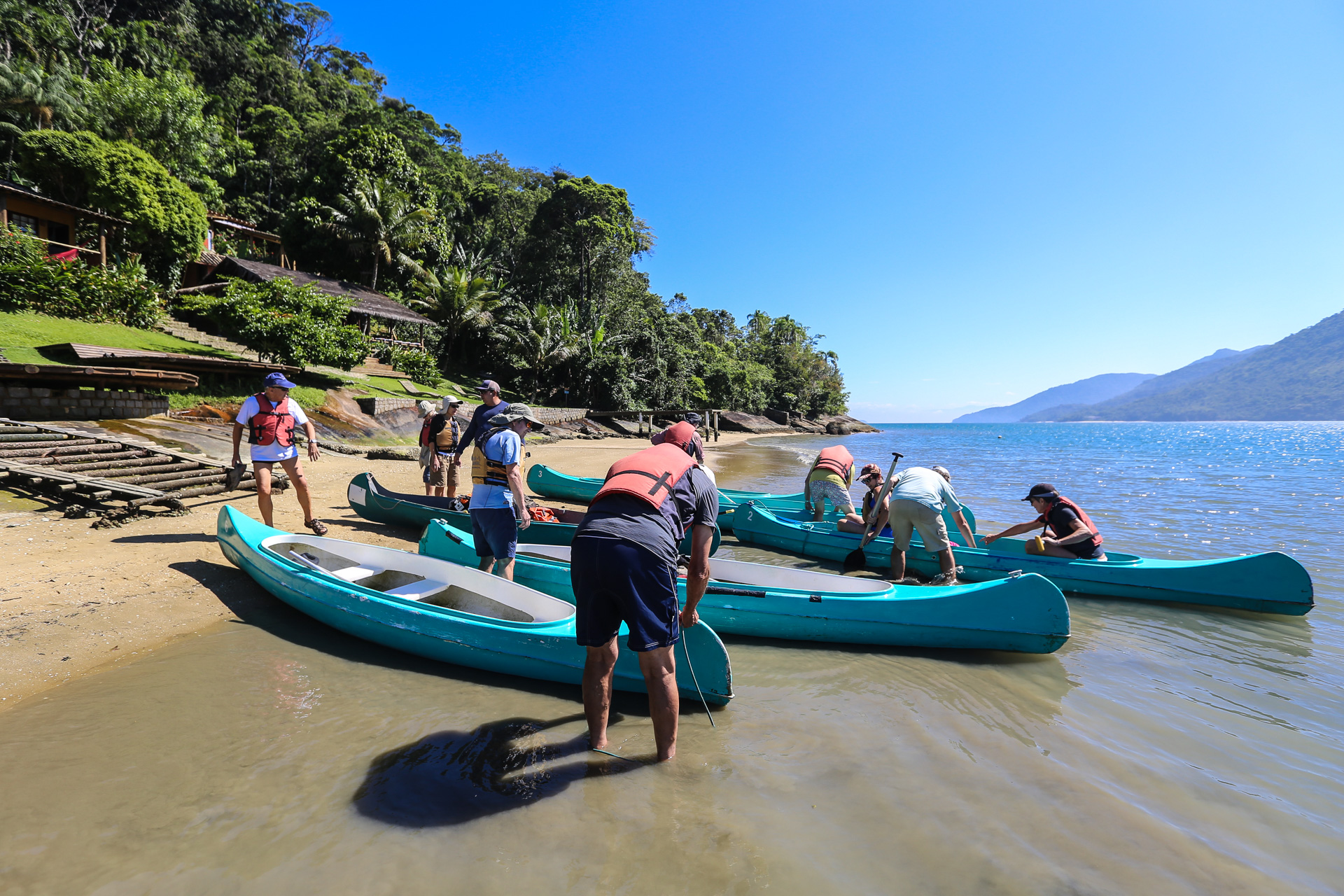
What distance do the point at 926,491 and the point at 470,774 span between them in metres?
5.36

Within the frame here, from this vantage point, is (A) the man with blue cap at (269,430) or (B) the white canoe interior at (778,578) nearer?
(B) the white canoe interior at (778,578)

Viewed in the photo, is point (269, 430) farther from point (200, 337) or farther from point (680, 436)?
point (200, 337)

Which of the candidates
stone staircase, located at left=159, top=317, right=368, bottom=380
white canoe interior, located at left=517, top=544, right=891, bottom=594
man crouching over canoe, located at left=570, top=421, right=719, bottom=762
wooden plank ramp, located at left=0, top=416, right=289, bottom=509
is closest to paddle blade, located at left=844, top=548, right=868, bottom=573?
→ white canoe interior, located at left=517, top=544, right=891, bottom=594

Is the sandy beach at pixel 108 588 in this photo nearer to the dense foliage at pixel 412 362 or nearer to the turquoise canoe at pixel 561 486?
the turquoise canoe at pixel 561 486

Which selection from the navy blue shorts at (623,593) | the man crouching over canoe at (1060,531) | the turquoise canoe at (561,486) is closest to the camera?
the navy blue shorts at (623,593)

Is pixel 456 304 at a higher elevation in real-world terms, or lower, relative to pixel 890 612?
higher

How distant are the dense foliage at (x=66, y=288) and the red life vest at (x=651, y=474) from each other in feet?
70.4

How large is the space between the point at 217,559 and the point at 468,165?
51582 millimetres

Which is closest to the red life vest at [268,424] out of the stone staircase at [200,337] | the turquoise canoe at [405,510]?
the turquoise canoe at [405,510]

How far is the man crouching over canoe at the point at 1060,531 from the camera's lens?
689 cm

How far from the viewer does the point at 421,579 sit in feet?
18.6

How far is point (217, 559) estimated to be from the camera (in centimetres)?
631

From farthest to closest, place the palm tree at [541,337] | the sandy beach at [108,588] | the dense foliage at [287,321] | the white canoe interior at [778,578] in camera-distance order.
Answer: the palm tree at [541,337] < the dense foliage at [287,321] < the white canoe interior at [778,578] < the sandy beach at [108,588]

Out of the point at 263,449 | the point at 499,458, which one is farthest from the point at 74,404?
the point at 499,458
